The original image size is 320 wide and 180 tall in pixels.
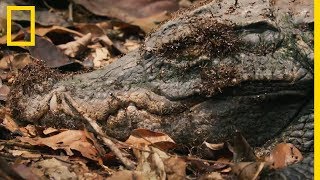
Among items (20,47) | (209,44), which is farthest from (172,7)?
(209,44)

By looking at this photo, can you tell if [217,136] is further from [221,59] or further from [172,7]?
[172,7]

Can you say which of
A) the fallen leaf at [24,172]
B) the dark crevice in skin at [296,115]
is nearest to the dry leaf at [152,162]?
the fallen leaf at [24,172]

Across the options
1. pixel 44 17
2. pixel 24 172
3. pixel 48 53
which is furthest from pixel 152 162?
pixel 44 17

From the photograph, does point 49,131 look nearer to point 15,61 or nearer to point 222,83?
point 222,83

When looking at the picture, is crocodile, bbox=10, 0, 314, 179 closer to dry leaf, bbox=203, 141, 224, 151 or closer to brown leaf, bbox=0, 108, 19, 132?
dry leaf, bbox=203, 141, 224, 151

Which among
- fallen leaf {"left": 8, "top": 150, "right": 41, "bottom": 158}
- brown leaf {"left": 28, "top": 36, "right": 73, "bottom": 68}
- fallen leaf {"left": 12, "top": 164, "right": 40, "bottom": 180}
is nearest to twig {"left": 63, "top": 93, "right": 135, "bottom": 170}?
fallen leaf {"left": 8, "top": 150, "right": 41, "bottom": 158}

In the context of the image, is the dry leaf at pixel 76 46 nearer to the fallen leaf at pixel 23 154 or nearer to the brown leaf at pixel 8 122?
the brown leaf at pixel 8 122
